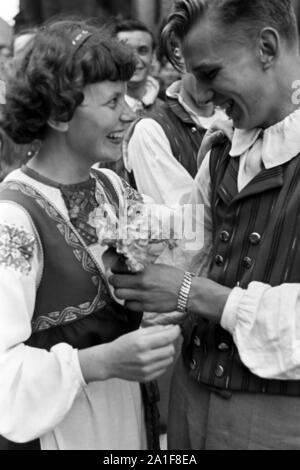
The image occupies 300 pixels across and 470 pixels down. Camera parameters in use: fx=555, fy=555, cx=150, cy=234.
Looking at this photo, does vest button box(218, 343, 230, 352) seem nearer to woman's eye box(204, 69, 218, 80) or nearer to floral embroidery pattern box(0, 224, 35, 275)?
floral embroidery pattern box(0, 224, 35, 275)

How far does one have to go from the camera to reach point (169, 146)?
→ 2.81m

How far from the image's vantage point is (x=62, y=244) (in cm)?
154

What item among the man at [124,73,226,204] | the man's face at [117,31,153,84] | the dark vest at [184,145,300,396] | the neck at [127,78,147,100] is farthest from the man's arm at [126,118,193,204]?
the man's face at [117,31,153,84]

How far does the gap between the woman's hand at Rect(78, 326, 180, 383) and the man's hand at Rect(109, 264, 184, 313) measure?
15 centimetres

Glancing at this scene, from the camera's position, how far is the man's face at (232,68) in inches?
60.7

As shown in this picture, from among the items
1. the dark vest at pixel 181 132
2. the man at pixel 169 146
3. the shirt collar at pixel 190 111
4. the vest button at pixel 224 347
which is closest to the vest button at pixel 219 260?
the vest button at pixel 224 347

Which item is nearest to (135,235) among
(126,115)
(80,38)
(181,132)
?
(126,115)

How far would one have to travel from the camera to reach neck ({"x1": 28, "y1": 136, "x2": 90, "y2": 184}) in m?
1.68

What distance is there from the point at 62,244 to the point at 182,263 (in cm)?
55

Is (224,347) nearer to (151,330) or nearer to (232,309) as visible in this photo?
(232,309)

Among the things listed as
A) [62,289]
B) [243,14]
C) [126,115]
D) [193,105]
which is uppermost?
[243,14]

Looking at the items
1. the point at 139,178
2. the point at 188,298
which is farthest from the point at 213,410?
the point at 139,178

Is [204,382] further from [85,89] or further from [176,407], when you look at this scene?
[85,89]

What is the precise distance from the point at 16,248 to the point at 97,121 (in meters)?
0.48
